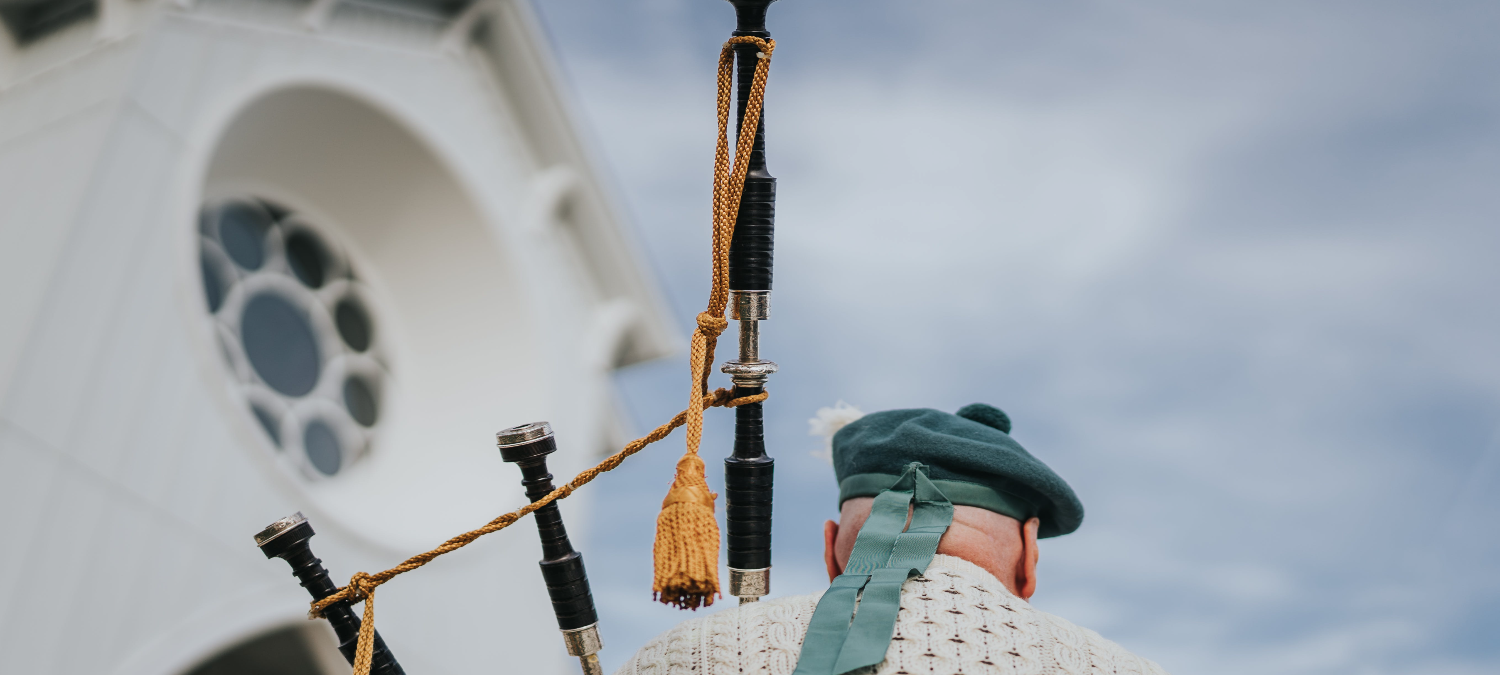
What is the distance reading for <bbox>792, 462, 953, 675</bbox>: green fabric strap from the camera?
145cm

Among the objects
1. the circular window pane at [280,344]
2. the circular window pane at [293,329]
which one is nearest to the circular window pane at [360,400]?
the circular window pane at [293,329]

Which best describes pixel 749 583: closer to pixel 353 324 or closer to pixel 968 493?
pixel 968 493

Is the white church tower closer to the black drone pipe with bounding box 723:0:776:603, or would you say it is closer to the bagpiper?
the black drone pipe with bounding box 723:0:776:603

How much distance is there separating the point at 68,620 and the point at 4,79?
8.76 feet

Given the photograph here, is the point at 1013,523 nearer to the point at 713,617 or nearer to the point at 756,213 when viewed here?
the point at 713,617

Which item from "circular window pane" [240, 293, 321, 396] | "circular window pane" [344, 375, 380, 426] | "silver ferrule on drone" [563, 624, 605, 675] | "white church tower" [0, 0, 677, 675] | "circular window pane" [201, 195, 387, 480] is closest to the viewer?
"silver ferrule on drone" [563, 624, 605, 675]

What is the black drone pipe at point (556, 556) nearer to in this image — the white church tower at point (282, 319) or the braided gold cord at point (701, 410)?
the braided gold cord at point (701, 410)

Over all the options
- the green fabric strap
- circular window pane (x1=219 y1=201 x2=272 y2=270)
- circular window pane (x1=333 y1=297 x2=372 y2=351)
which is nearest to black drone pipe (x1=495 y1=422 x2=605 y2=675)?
the green fabric strap

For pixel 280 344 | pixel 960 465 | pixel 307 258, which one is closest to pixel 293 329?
pixel 280 344

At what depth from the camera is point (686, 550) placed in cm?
151

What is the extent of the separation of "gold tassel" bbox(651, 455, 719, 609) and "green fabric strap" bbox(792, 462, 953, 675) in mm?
167

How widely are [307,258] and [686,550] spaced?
6.26 m

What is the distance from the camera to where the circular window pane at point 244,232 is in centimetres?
619

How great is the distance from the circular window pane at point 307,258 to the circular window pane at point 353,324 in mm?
237
